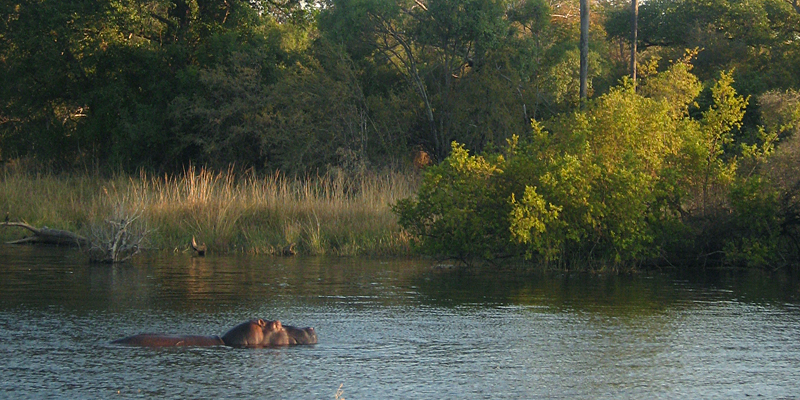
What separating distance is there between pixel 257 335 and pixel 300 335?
1.12 feet

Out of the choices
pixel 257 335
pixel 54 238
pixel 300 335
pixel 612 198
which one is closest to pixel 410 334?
pixel 300 335

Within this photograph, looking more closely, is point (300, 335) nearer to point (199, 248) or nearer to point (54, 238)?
point (199, 248)

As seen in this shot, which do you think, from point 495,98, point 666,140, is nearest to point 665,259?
point 666,140

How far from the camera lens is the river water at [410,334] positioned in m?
6.01

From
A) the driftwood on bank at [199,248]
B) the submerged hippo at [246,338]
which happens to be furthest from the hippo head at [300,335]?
the driftwood on bank at [199,248]

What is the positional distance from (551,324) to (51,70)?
25383 mm

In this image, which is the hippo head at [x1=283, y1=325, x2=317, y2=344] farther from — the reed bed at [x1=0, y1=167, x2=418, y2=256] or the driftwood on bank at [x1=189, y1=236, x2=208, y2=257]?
the driftwood on bank at [x1=189, y1=236, x2=208, y2=257]

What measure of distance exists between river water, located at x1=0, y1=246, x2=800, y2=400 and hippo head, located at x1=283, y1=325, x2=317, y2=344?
10cm

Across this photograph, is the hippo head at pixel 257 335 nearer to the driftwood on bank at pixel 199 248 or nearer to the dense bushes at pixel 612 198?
the dense bushes at pixel 612 198

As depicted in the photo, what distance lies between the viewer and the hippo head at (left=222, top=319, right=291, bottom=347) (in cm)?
729

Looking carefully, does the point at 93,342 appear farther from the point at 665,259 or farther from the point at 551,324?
the point at 665,259

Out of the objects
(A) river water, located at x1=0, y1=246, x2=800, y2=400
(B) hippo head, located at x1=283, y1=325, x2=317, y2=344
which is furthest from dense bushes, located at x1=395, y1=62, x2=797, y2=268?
(B) hippo head, located at x1=283, y1=325, x2=317, y2=344

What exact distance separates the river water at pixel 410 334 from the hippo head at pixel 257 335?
168 millimetres

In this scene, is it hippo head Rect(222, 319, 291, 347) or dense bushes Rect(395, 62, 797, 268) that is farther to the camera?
dense bushes Rect(395, 62, 797, 268)
